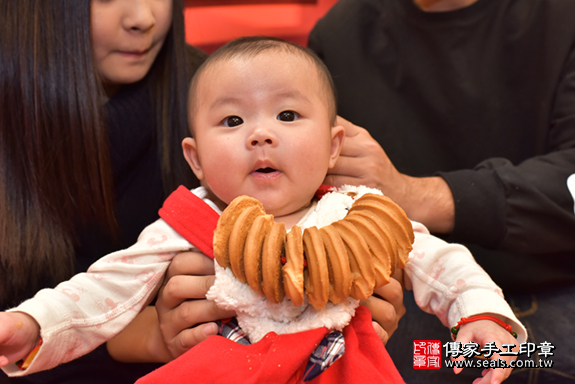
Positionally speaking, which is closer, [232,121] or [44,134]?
[232,121]

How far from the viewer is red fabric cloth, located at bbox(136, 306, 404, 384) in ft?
2.29

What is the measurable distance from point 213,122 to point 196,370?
0.43m

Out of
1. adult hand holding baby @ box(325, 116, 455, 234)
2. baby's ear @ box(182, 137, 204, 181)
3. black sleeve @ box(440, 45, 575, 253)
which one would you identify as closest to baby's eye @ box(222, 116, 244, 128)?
baby's ear @ box(182, 137, 204, 181)

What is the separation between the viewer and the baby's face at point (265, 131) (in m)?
0.81

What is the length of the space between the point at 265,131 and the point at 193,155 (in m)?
0.23

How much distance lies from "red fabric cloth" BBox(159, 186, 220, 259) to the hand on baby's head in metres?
0.29

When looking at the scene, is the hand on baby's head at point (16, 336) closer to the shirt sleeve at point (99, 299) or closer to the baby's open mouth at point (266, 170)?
the shirt sleeve at point (99, 299)

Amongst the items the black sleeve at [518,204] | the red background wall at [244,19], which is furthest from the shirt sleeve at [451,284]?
the red background wall at [244,19]

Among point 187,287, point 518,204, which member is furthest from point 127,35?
point 518,204

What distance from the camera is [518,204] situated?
118cm

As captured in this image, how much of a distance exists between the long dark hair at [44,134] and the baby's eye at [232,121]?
0.44 meters

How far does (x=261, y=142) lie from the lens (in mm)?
797

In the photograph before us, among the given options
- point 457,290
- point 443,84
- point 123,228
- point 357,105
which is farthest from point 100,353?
point 443,84

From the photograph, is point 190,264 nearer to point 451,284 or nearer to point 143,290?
point 143,290
